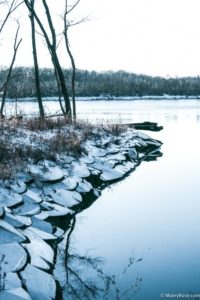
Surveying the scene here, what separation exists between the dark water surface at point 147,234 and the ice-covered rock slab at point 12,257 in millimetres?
1030

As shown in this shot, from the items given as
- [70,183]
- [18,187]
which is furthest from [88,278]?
[70,183]

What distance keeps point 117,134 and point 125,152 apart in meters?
2.91

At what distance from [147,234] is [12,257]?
303 centimetres

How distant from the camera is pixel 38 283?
5.44 m

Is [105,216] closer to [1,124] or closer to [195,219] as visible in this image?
[195,219]

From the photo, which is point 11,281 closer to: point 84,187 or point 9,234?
point 9,234

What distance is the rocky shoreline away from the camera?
5457 mm

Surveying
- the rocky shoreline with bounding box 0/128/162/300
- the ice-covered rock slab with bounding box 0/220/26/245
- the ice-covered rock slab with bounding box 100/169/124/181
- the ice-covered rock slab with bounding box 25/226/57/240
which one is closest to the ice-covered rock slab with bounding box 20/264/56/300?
the rocky shoreline with bounding box 0/128/162/300

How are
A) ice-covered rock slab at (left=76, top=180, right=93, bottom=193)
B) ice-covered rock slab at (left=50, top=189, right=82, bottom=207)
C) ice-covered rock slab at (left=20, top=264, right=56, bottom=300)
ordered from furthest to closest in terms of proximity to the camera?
ice-covered rock slab at (left=76, top=180, right=93, bottom=193) < ice-covered rock slab at (left=50, top=189, right=82, bottom=207) < ice-covered rock slab at (left=20, top=264, right=56, bottom=300)

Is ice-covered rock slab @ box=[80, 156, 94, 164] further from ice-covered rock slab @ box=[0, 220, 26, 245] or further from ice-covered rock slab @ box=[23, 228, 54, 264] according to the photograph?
ice-covered rock slab @ box=[0, 220, 26, 245]

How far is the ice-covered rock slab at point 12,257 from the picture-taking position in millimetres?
5465

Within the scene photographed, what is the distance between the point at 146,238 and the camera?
775 centimetres

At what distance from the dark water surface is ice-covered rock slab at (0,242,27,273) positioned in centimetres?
103

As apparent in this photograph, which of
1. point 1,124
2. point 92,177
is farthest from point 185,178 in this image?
point 1,124
